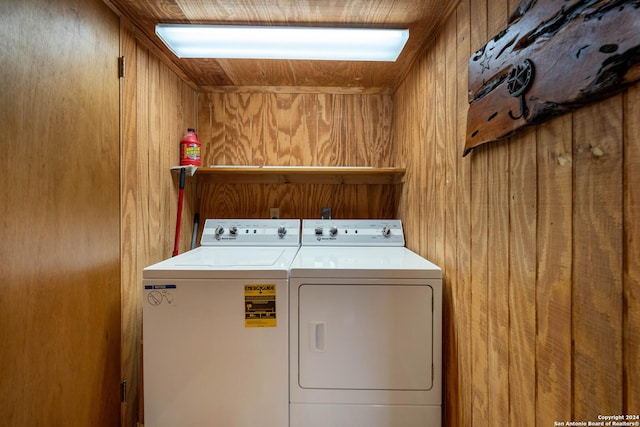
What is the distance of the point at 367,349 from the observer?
116 cm

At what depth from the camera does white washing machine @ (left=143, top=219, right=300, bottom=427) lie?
1153 mm

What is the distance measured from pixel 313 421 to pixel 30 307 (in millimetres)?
1184

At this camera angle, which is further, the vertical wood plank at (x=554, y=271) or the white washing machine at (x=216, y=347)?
the white washing machine at (x=216, y=347)

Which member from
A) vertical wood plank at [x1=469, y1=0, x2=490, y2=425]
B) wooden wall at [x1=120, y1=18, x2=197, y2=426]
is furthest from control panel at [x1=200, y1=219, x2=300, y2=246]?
vertical wood plank at [x1=469, y1=0, x2=490, y2=425]

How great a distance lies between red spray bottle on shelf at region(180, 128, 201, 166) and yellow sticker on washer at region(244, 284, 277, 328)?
3.83 ft

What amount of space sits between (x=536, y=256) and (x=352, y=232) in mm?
1275

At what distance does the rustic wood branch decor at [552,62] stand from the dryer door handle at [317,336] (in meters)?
0.99

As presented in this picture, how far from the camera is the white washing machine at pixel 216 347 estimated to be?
45.4 inches

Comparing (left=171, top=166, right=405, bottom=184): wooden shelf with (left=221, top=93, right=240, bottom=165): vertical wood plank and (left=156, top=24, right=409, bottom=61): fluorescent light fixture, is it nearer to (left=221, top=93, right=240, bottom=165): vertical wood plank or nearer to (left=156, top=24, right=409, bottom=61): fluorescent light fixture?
(left=221, top=93, right=240, bottom=165): vertical wood plank

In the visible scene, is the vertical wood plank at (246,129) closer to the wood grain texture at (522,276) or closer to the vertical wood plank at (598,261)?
the wood grain texture at (522,276)

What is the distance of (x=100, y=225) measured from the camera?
1.19m

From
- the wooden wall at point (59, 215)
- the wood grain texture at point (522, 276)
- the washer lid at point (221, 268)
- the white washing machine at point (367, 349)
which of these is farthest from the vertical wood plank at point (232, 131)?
the wood grain texture at point (522, 276)

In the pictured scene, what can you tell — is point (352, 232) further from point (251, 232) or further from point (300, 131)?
point (300, 131)

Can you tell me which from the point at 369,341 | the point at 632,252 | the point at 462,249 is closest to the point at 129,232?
the point at 369,341
